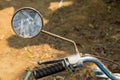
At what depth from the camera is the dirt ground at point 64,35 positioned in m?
6.07

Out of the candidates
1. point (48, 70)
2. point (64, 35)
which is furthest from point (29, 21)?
point (64, 35)

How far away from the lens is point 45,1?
27.7 feet

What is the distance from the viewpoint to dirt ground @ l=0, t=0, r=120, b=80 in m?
6.07

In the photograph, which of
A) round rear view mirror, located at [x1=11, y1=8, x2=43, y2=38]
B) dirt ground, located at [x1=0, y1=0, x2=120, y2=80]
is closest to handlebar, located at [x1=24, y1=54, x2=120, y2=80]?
round rear view mirror, located at [x1=11, y1=8, x2=43, y2=38]

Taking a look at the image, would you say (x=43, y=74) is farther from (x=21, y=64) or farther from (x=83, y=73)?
(x=21, y=64)

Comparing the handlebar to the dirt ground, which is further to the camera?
the dirt ground

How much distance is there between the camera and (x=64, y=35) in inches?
277

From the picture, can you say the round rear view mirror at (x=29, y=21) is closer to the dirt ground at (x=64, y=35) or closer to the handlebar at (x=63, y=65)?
the handlebar at (x=63, y=65)

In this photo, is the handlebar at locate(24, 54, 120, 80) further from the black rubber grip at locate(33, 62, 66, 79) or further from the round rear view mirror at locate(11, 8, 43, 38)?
the round rear view mirror at locate(11, 8, 43, 38)

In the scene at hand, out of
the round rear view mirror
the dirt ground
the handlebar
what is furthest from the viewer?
the dirt ground

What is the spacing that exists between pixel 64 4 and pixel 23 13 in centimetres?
572

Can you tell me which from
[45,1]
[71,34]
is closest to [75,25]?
[71,34]

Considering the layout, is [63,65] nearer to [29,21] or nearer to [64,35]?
[29,21]

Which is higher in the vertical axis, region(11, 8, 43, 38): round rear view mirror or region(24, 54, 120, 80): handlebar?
region(11, 8, 43, 38): round rear view mirror
